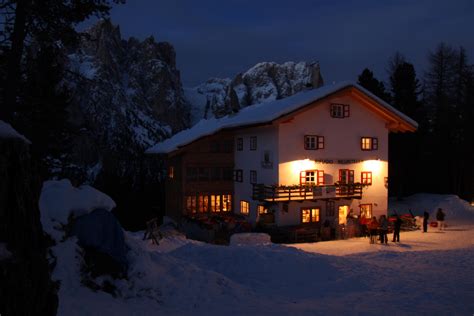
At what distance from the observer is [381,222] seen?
22359 mm

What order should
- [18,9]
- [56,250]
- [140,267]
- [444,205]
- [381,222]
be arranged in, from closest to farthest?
[56,250] → [140,267] → [18,9] → [381,222] → [444,205]

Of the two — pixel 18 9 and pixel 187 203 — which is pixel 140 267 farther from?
pixel 187 203

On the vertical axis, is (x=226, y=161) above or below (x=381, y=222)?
above

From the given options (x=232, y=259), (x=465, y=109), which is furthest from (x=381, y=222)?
(x=465, y=109)

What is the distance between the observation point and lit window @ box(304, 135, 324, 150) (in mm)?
28434

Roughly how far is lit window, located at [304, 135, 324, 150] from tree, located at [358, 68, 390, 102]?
1382 cm

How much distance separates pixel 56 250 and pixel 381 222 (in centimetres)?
1763

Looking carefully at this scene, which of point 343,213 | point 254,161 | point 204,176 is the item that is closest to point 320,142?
point 254,161

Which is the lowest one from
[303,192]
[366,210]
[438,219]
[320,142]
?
[438,219]

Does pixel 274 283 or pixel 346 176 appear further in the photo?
pixel 346 176

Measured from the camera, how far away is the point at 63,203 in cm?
1090

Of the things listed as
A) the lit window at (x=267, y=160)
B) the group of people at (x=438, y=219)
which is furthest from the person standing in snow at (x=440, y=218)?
the lit window at (x=267, y=160)

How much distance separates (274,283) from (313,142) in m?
16.5

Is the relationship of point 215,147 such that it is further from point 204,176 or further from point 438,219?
point 438,219
